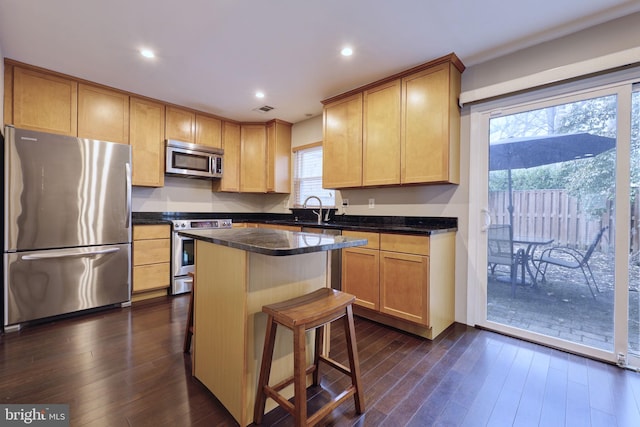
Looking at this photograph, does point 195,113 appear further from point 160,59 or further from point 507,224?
point 507,224

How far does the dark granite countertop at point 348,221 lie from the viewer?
266 cm

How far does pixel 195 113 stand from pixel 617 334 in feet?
16.3

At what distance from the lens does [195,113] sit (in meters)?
3.99

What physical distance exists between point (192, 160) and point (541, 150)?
4.00 metres

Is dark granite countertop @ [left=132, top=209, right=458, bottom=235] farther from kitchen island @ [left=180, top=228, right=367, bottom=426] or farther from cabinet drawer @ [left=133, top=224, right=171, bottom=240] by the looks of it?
kitchen island @ [left=180, top=228, right=367, bottom=426]

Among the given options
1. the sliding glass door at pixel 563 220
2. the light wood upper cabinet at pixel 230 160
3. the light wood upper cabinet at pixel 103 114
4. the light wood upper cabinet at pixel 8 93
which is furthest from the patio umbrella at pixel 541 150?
the light wood upper cabinet at pixel 8 93

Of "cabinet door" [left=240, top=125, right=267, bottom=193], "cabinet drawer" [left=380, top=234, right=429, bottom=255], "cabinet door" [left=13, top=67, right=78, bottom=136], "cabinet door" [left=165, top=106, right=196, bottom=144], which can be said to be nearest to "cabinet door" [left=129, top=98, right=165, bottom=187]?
"cabinet door" [left=165, top=106, right=196, bottom=144]

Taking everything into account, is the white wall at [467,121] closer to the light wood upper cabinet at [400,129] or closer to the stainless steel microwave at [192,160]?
the light wood upper cabinet at [400,129]

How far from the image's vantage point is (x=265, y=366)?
1337 millimetres

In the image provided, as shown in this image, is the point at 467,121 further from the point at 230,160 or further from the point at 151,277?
the point at 151,277

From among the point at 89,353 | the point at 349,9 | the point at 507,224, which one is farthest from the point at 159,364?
the point at 507,224

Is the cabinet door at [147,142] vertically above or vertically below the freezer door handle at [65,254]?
above

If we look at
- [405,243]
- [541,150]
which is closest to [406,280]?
[405,243]

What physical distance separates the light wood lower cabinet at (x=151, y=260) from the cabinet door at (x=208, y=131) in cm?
139
